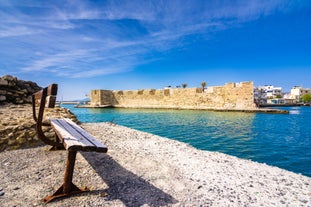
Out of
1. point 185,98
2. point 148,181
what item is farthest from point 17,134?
point 185,98

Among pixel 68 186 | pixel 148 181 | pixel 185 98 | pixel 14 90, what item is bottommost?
pixel 148 181

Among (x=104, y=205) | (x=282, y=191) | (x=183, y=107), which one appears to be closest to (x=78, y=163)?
(x=104, y=205)

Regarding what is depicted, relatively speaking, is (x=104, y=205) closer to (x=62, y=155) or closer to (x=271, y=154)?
(x=62, y=155)

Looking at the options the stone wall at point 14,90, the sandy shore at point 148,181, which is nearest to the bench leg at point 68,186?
the sandy shore at point 148,181

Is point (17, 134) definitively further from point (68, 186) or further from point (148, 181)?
point (148, 181)

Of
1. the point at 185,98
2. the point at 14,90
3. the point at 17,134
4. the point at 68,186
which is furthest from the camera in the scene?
the point at 185,98

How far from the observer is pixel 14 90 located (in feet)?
22.0

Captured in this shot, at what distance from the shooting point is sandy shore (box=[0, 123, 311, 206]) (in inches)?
78.0

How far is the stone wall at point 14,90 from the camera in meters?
6.29

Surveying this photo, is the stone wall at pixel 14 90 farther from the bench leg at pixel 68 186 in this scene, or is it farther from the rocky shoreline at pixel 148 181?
the bench leg at pixel 68 186

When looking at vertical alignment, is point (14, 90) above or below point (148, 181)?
above

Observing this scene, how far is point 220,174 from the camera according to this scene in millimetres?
2826

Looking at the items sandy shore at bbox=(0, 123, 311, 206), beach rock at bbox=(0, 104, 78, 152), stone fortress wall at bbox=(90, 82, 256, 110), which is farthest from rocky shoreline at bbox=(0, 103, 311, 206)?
stone fortress wall at bbox=(90, 82, 256, 110)

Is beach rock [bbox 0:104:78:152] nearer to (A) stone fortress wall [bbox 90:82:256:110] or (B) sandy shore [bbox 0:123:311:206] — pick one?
(B) sandy shore [bbox 0:123:311:206]
